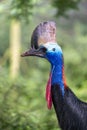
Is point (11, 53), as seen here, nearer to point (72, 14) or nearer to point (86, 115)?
point (72, 14)

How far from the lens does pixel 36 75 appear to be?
38.0ft

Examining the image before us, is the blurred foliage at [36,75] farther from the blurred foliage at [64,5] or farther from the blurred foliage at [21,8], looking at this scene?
the blurred foliage at [64,5]

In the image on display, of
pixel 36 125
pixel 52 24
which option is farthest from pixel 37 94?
pixel 52 24

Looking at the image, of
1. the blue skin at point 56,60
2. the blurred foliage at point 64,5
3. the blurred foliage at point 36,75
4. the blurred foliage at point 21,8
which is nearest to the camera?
the blue skin at point 56,60

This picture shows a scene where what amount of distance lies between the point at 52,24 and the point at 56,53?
12.4 inches

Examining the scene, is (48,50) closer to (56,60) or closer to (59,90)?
(56,60)

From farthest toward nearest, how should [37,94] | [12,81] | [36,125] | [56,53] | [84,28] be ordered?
[84,28]
[37,94]
[12,81]
[36,125]
[56,53]

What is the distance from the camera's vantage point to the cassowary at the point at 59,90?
5.08m

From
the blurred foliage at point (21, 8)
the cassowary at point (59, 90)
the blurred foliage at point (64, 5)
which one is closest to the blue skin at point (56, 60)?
the cassowary at point (59, 90)

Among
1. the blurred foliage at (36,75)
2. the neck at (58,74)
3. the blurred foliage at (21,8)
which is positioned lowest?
the blurred foliage at (36,75)

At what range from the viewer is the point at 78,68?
36.2ft

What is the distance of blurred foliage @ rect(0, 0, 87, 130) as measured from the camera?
6453mm

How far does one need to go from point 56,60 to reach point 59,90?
243mm

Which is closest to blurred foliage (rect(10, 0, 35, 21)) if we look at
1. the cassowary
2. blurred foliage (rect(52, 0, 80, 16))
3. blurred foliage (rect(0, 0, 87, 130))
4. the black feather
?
blurred foliage (rect(52, 0, 80, 16))
